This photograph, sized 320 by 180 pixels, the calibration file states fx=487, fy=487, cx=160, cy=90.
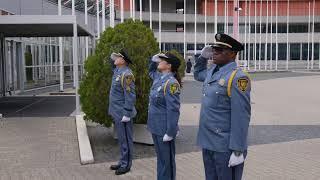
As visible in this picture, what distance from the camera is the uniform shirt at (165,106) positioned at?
550 cm

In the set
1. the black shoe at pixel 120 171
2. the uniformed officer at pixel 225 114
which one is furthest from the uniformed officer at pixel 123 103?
the uniformed officer at pixel 225 114

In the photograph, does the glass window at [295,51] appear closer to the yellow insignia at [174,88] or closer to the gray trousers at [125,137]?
the gray trousers at [125,137]

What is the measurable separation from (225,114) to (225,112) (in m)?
0.02

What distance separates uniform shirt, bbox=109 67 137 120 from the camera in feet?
22.0

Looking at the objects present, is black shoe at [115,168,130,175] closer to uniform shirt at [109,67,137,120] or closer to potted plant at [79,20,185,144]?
uniform shirt at [109,67,137,120]

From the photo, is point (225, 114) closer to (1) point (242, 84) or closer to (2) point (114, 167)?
(1) point (242, 84)

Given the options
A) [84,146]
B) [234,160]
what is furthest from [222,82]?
[84,146]

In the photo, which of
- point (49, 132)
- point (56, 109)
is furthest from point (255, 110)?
point (49, 132)

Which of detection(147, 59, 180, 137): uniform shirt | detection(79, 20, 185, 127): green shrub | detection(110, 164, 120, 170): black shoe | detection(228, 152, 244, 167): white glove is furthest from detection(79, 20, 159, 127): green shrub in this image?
detection(228, 152, 244, 167): white glove

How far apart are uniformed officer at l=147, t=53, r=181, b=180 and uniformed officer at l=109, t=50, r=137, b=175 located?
98cm

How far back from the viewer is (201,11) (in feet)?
220

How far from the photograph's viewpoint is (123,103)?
685 cm

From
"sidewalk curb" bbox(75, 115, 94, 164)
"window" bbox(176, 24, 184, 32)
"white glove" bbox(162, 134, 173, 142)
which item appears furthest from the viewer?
"window" bbox(176, 24, 184, 32)

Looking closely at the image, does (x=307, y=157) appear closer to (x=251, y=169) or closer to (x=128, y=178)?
(x=251, y=169)
